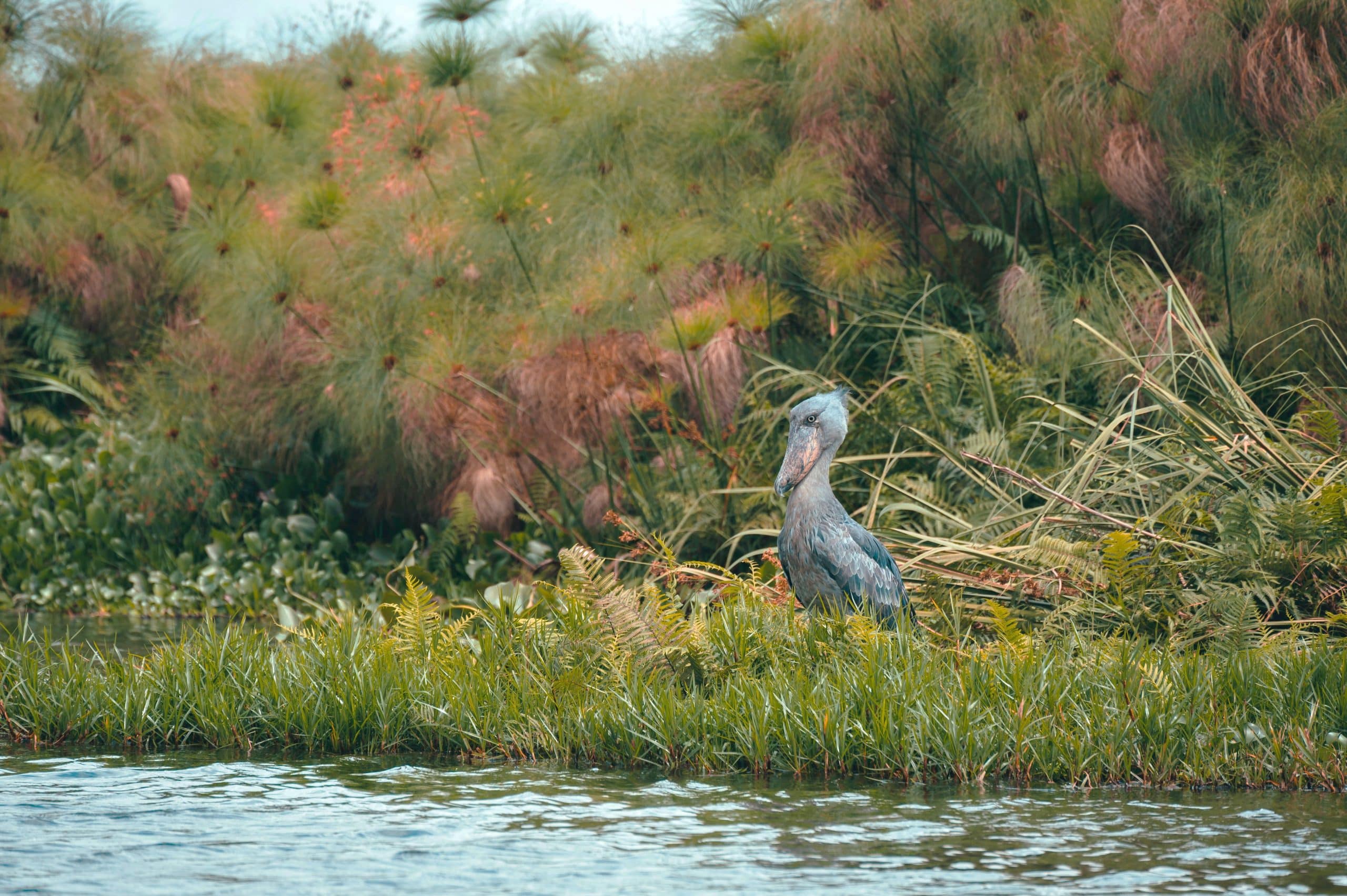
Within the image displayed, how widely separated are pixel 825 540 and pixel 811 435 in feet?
1.55

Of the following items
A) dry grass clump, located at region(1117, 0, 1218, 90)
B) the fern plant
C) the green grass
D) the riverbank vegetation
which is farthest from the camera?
dry grass clump, located at region(1117, 0, 1218, 90)

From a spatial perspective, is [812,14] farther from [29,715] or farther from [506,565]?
[29,715]

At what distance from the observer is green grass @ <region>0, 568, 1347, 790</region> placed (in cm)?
527

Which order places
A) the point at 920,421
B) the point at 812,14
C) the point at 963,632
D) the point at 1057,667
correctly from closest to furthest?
the point at 1057,667 < the point at 963,632 < the point at 920,421 < the point at 812,14

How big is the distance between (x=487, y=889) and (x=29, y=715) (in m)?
3.19

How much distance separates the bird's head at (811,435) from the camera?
21.0 ft

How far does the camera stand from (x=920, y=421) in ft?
30.4

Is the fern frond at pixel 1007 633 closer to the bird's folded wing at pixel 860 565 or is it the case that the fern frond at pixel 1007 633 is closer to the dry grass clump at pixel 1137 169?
the bird's folded wing at pixel 860 565

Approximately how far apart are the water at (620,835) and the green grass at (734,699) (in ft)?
0.58

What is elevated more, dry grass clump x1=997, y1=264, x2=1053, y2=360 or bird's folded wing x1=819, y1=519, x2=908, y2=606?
dry grass clump x1=997, y1=264, x2=1053, y2=360

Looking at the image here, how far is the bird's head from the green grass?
0.63 m

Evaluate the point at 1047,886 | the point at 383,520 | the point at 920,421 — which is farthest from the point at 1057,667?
the point at 383,520

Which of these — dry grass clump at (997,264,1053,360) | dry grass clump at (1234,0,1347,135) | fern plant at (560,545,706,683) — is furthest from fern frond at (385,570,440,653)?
dry grass clump at (1234,0,1347,135)

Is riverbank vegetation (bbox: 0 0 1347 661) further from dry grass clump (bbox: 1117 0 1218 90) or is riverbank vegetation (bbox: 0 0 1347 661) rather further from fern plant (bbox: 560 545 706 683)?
fern plant (bbox: 560 545 706 683)
